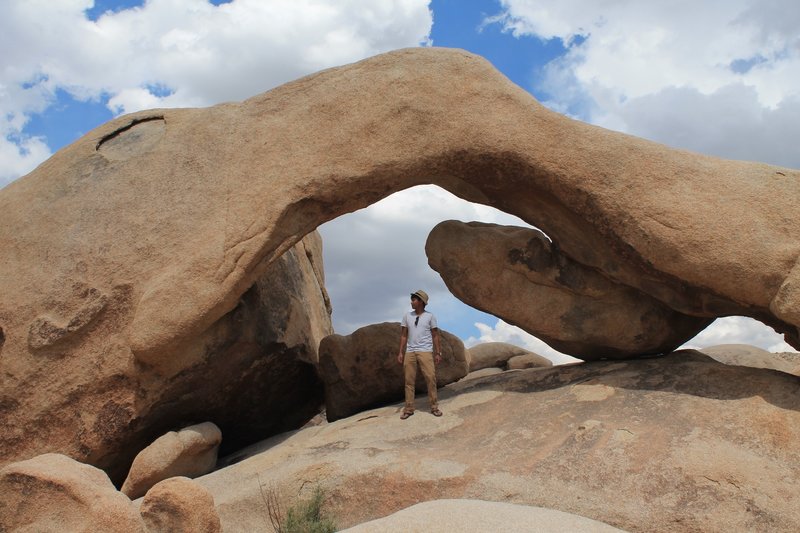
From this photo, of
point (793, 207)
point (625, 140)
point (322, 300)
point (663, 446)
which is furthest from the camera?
point (322, 300)

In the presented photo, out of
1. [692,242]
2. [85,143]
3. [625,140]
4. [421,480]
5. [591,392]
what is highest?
[85,143]

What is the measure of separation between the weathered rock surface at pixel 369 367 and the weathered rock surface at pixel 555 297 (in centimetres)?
118

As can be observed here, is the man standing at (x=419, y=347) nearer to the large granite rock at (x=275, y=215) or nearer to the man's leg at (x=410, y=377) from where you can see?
the man's leg at (x=410, y=377)

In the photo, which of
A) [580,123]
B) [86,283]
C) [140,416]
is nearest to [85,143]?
[86,283]

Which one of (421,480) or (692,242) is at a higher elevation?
(692,242)

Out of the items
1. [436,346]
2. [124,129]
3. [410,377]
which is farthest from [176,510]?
[124,129]

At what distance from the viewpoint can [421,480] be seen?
21.4ft

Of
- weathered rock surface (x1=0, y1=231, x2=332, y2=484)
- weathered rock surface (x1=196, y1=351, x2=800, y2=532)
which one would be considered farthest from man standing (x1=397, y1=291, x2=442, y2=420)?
weathered rock surface (x1=0, y1=231, x2=332, y2=484)

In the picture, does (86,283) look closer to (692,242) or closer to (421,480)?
(421,480)

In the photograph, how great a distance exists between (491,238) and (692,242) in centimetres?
215

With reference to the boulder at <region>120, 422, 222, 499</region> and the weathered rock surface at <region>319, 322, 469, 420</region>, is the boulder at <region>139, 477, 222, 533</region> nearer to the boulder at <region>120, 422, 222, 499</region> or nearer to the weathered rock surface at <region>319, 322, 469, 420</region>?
the boulder at <region>120, 422, 222, 499</region>

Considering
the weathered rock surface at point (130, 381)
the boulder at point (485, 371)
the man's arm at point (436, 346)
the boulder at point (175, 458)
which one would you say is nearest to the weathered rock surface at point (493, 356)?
the boulder at point (485, 371)

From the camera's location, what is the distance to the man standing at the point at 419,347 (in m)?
8.11

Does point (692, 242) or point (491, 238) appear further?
point (491, 238)
